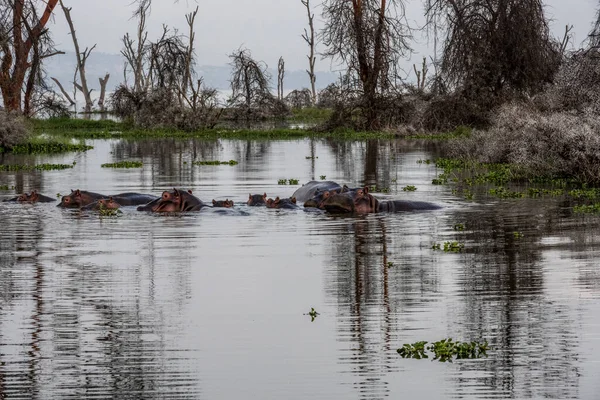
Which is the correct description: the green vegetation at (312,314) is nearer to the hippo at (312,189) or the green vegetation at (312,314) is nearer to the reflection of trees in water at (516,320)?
the reflection of trees in water at (516,320)

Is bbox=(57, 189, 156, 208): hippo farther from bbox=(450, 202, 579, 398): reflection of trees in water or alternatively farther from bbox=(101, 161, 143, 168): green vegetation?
bbox=(101, 161, 143, 168): green vegetation

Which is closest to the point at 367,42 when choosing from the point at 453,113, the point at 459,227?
the point at 453,113

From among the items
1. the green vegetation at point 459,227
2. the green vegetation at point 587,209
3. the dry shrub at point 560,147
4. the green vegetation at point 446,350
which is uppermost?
the dry shrub at point 560,147

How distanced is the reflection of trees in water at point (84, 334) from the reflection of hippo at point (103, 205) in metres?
4.42

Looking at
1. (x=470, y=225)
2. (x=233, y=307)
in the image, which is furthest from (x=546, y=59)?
(x=233, y=307)

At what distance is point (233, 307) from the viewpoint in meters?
8.88

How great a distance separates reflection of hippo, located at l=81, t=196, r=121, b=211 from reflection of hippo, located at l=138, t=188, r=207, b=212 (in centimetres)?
38

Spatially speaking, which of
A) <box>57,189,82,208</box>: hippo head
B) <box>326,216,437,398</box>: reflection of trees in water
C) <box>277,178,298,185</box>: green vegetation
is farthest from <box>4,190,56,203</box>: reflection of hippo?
<box>326,216,437,398</box>: reflection of trees in water

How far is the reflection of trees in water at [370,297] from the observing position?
7035mm

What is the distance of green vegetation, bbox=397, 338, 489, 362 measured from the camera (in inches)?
281

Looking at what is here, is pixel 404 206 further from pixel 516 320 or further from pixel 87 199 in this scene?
pixel 516 320

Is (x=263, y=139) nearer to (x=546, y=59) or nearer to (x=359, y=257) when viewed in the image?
(x=546, y=59)

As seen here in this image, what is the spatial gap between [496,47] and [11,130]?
1696 cm

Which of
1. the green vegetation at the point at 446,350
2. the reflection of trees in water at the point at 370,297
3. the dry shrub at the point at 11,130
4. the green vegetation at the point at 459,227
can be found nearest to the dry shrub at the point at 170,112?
the dry shrub at the point at 11,130
